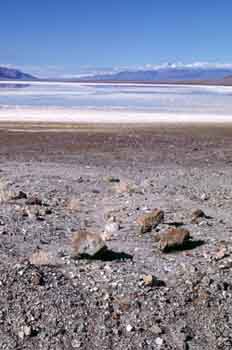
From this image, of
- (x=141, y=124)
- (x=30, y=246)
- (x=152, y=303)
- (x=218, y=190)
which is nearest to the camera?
(x=152, y=303)

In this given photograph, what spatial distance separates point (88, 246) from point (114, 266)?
0.31m

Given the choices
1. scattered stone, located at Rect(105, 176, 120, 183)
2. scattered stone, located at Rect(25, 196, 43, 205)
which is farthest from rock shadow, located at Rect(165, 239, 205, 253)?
scattered stone, located at Rect(105, 176, 120, 183)

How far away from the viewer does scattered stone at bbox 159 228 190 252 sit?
21.4 feet

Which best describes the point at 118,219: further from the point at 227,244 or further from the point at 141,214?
the point at 227,244

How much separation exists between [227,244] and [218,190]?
4426mm

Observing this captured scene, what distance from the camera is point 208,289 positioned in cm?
541

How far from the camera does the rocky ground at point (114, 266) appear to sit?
4.80 meters

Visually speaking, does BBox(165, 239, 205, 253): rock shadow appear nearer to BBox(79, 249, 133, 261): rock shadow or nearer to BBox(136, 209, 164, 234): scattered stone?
BBox(79, 249, 133, 261): rock shadow

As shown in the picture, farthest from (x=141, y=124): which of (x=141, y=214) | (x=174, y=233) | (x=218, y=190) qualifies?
(x=174, y=233)

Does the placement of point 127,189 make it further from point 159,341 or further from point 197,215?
point 159,341

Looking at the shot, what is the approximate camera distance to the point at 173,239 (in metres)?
6.59

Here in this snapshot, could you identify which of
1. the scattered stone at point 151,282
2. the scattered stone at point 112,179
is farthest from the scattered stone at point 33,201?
the scattered stone at point 151,282

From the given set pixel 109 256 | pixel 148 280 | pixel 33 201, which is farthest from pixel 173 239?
pixel 33 201

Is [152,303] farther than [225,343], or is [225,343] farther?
[152,303]
